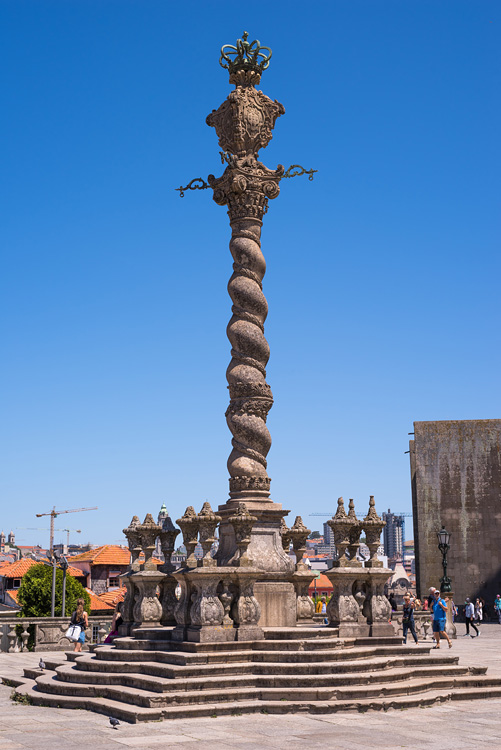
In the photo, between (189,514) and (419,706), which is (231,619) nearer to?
(189,514)

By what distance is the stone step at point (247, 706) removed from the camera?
35.6 feet

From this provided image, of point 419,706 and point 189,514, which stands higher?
point 189,514

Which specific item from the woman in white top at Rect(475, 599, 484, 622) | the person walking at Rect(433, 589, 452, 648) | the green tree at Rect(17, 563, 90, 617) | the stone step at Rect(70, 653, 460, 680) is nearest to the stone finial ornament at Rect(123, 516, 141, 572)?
the stone step at Rect(70, 653, 460, 680)

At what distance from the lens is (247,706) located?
37.0 ft

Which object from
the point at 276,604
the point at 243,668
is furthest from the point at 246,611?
the point at 276,604

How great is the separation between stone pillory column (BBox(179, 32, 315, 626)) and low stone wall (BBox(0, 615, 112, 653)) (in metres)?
8.94

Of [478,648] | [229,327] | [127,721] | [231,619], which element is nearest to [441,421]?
[478,648]

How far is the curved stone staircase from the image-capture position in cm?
1138

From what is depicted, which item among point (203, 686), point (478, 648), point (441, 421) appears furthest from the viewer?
point (441, 421)

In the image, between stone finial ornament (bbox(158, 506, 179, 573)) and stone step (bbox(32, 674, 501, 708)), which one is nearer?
stone step (bbox(32, 674, 501, 708))

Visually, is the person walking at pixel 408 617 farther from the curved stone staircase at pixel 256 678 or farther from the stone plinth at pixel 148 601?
the stone plinth at pixel 148 601

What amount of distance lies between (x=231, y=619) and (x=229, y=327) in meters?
5.59

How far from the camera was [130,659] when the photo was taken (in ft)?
43.9

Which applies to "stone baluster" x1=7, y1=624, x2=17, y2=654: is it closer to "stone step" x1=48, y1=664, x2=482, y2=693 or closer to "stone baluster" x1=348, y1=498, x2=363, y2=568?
"stone step" x1=48, y1=664, x2=482, y2=693
